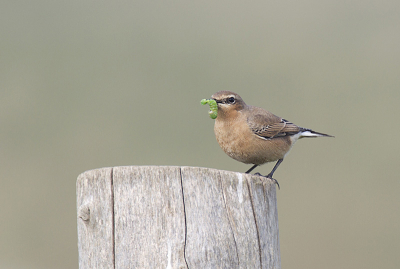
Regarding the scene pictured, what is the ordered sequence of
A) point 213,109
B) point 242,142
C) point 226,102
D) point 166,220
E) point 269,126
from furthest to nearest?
1. point 269,126
2. point 226,102
3. point 242,142
4. point 213,109
5. point 166,220

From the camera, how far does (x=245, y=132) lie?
5344 mm

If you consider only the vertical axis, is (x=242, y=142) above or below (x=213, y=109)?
below

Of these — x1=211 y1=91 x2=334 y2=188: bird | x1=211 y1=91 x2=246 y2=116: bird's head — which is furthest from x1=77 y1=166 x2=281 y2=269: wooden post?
x1=211 y1=91 x2=246 y2=116: bird's head

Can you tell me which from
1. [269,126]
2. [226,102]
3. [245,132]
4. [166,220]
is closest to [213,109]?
[226,102]

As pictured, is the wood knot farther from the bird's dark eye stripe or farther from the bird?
the bird's dark eye stripe

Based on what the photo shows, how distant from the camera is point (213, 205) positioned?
2.83m

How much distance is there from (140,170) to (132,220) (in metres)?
0.31

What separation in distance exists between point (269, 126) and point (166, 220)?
315cm

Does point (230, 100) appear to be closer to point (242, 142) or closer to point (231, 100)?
point (231, 100)

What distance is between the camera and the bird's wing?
5473mm

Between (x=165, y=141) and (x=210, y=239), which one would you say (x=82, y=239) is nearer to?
(x=210, y=239)

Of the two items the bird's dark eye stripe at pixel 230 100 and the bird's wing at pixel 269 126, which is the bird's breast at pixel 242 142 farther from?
the bird's dark eye stripe at pixel 230 100

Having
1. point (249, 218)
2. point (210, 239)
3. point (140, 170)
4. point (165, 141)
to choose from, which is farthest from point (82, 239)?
point (165, 141)

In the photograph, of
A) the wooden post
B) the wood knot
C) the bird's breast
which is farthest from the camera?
the bird's breast
